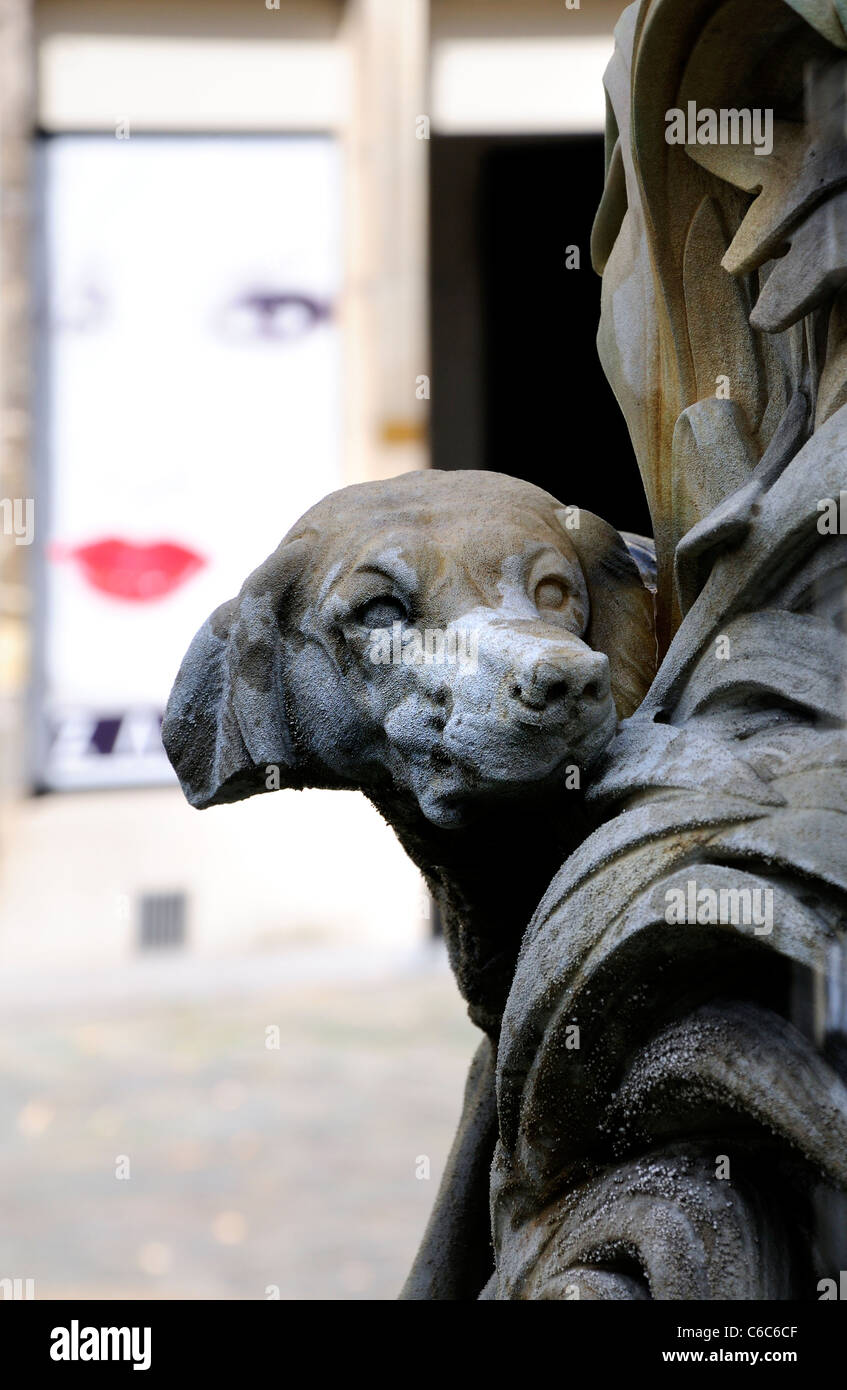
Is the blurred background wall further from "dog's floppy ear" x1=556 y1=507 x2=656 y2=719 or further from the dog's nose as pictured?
the dog's nose

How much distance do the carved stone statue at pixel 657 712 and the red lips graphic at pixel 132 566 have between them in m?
4.11

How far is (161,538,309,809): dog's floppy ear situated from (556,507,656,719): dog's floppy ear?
206 mm

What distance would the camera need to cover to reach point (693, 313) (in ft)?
4.62

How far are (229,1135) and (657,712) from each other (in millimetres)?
3273

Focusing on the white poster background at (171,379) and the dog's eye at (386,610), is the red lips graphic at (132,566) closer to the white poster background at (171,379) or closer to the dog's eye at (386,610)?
the white poster background at (171,379)

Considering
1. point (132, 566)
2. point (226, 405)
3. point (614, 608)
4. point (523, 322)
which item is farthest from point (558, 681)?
point (132, 566)

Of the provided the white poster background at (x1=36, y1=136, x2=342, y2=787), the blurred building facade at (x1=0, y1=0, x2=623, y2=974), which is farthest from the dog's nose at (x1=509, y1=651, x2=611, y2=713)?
the white poster background at (x1=36, y1=136, x2=342, y2=787)

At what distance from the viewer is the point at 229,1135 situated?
4.36 m

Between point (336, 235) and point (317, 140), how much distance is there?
27 cm

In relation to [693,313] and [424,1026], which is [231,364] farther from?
[693,313]

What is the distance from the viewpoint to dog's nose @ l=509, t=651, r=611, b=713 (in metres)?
1.18

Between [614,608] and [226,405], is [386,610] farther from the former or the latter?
[226,405]

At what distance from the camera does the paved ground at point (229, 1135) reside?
3.70m
